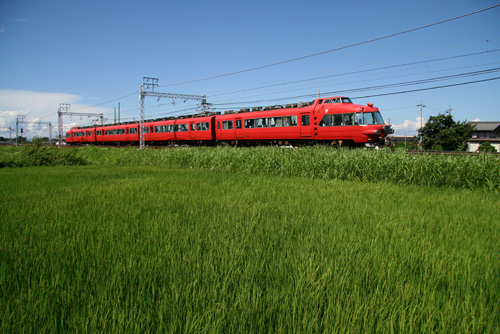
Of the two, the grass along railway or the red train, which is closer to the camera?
the grass along railway

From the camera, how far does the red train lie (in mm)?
14797

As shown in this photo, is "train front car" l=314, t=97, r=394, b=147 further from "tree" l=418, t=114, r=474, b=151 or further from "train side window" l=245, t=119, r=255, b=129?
"tree" l=418, t=114, r=474, b=151

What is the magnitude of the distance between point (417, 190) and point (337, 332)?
5566 mm

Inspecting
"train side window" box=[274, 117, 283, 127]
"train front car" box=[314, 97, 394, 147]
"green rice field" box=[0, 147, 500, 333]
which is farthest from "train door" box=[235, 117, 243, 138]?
"green rice field" box=[0, 147, 500, 333]

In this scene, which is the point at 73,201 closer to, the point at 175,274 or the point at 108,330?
the point at 175,274

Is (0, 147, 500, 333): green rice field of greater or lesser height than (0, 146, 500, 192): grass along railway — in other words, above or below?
below

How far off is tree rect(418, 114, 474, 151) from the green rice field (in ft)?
92.6

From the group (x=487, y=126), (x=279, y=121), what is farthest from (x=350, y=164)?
(x=487, y=126)

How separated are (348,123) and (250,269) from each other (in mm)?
14398

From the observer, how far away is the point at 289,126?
17.6m

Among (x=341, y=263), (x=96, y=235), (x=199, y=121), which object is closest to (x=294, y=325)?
(x=341, y=263)

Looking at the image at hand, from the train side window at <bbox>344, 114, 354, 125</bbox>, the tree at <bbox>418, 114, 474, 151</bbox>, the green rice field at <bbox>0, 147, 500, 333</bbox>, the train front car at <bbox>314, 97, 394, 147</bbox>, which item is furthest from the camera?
the tree at <bbox>418, 114, 474, 151</bbox>

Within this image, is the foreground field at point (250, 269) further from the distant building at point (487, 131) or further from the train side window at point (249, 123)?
the distant building at point (487, 131)

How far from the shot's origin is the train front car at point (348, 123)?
14.7m
